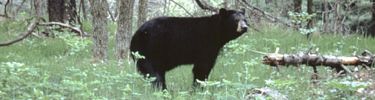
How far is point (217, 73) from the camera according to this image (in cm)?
886

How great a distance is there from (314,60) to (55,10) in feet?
31.2

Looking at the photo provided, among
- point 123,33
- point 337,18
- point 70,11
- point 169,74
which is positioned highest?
point 70,11

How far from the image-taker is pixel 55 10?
15.1 m

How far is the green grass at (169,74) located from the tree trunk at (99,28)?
11.0 inches

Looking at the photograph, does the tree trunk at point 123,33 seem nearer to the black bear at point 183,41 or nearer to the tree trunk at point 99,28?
the tree trunk at point 99,28

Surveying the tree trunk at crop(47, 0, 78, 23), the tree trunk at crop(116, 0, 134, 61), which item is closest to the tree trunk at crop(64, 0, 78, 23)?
the tree trunk at crop(47, 0, 78, 23)

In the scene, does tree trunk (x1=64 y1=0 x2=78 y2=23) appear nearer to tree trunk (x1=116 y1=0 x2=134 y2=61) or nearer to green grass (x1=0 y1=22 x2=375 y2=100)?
green grass (x1=0 y1=22 x2=375 y2=100)

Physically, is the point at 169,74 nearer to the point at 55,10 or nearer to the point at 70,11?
the point at 55,10

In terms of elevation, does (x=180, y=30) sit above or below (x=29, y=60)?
above

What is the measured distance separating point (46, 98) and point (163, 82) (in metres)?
2.85

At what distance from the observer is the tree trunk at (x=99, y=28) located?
10.5m

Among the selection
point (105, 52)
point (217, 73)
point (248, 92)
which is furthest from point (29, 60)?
point (248, 92)

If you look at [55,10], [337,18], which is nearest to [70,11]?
[55,10]

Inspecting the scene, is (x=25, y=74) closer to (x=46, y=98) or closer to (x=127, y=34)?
(x=46, y=98)
